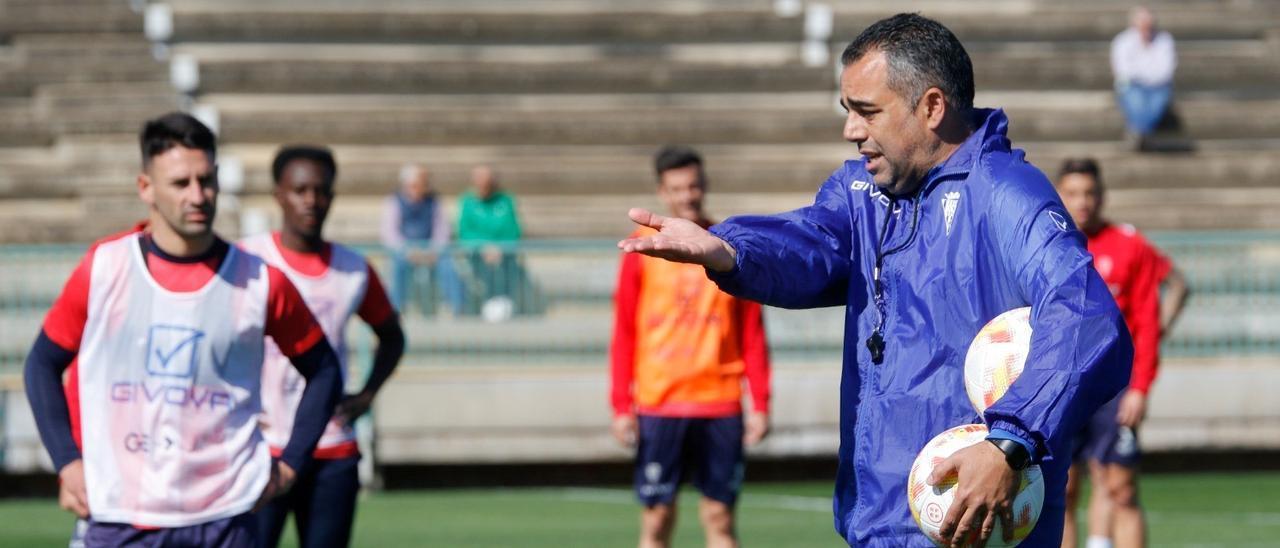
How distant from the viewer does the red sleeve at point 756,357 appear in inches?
354

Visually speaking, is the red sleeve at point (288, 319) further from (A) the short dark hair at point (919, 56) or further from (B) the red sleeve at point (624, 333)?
(B) the red sleeve at point (624, 333)

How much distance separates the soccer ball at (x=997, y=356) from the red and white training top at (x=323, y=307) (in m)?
3.76

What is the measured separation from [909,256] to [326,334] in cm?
340

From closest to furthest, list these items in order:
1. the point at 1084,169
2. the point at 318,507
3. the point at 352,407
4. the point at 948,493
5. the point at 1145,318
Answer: the point at 948,493 → the point at 352,407 → the point at 318,507 → the point at 1084,169 → the point at 1145,318

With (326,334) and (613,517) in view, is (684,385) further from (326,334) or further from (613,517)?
(613,517)

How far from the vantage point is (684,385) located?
29.5ft

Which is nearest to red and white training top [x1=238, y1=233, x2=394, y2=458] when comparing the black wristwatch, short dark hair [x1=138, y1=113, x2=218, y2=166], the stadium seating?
short dark hair [x1=138, y1=113, x2=218, y2=166]

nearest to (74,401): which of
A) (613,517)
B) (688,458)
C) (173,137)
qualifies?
(173,137)

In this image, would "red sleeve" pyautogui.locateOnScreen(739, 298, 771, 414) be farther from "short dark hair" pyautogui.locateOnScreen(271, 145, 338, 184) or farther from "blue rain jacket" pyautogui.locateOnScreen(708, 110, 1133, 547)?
"blue rain jacket" pyautogui.locateOnScreen(708, 110, 1133, 547)

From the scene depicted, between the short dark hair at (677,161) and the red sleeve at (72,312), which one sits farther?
the short dark hair at (677,161)

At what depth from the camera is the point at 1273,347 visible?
14.0 m

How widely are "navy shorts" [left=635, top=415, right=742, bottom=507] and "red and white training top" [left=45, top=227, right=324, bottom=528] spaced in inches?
124

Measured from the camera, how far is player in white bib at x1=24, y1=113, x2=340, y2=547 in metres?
5.93

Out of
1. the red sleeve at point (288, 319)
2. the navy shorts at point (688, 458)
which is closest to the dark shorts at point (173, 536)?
the red sleeve at point (288, 319)
